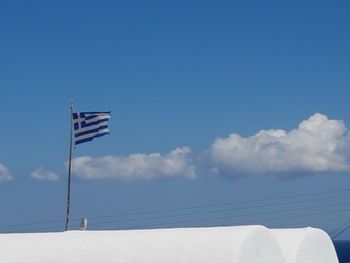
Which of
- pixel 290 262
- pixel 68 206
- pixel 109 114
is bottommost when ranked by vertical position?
pixel 290 262

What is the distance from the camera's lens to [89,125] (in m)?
34.2

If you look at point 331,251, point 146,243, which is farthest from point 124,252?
point 331,251

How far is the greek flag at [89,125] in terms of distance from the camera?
34094mm

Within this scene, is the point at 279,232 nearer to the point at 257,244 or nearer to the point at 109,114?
the point at 257,244

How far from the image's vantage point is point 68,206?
1377 inches

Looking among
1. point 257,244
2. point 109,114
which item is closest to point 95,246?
point 257,244

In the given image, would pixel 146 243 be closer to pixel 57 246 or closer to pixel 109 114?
pixel 57 246

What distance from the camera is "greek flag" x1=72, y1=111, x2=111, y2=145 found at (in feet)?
112

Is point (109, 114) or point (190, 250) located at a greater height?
point (109, 114)

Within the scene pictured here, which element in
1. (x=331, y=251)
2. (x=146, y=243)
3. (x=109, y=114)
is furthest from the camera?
(x=109, y=114)

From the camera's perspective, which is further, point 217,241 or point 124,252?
point 124,252

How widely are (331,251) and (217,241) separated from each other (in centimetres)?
477

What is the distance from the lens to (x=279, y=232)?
24312mm

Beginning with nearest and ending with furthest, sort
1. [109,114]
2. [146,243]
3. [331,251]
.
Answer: [146,243] < [331,251] < [109,114]
